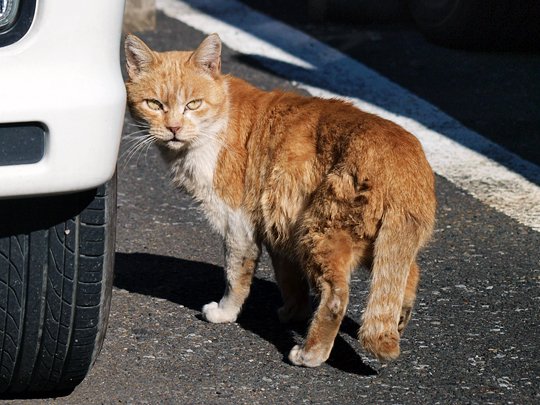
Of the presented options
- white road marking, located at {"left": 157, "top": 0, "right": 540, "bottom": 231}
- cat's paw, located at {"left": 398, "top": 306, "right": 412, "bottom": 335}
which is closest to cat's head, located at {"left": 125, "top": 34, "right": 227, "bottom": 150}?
cat's paw, located at {"left": 398, "top": 306, "right": 412, "bottom": 335}

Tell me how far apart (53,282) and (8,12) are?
82cm

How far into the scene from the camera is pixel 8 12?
264 centimetres

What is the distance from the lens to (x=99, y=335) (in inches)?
126

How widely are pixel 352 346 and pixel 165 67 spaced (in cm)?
135

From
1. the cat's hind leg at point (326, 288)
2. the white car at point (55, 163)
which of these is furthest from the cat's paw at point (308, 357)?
the white car at point (55, 163)

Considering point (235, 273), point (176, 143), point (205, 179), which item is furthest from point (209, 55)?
point (235, 273)

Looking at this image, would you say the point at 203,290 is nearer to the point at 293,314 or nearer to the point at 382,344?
the point at 293,314

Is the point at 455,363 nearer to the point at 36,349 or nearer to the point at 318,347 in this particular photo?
the point at 318,347

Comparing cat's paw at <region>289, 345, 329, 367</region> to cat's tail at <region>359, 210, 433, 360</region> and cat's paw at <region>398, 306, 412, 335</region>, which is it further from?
cat's paw at <region>398, 306, 412, 335</region>

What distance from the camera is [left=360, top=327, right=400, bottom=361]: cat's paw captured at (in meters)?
3.38

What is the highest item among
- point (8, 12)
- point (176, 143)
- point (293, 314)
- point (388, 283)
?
point (8, 12)

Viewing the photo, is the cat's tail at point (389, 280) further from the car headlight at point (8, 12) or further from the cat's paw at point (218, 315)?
the car headlight at point (8, 12)

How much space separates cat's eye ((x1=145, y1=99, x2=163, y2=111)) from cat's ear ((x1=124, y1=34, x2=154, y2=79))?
151 millimetres

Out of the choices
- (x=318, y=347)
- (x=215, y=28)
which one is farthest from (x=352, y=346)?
(x=215, y=28)
